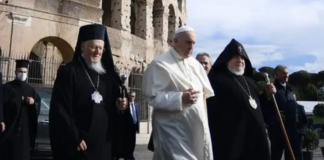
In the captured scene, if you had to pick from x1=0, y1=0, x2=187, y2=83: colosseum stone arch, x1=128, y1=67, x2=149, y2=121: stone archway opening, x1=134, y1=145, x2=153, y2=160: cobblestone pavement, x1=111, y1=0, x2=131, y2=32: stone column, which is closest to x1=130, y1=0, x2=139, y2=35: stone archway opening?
x1=0, y1=0, x2=187, y2=83: colosseum stone arch

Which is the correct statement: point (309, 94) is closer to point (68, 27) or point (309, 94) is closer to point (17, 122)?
point (68, 27)

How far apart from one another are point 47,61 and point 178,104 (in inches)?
555

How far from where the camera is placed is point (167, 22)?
30.3 metres

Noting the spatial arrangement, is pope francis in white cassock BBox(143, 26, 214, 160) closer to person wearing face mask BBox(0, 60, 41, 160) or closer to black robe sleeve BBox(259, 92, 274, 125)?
black robe sleeve BBox(259, 92, 274, 125)

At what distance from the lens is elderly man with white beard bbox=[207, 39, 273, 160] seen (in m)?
5.56

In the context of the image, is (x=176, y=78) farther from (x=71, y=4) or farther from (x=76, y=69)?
(x=71, y=4)

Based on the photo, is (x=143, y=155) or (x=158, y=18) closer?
(x=143, y=155)

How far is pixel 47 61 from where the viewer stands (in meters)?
17.7

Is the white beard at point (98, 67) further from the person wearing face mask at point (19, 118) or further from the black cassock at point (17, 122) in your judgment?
the black cassock at point (17, 122)

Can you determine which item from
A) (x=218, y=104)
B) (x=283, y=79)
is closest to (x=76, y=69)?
(x=218, y=104)

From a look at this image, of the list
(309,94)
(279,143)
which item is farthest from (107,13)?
(309,94)

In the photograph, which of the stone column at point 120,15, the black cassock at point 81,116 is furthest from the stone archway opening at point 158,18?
the black cassock at point 81,116

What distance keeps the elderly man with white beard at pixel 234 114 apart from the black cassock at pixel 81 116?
158 centimetres

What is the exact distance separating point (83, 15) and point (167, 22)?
11591 millimetres
